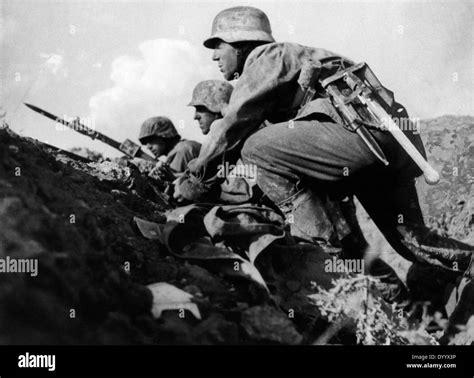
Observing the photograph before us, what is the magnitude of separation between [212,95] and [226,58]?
5.89 ft

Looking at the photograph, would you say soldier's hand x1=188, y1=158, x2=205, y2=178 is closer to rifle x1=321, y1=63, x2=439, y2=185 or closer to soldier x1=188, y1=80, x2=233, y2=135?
rifle x1=321, y1=63, x2=439, y2=185

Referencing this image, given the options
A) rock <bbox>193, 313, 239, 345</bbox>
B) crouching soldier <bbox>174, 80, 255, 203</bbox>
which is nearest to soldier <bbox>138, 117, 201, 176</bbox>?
crouching soldier <bbox>174, 80, 255, 203</bbox>

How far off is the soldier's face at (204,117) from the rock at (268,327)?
11.4ft

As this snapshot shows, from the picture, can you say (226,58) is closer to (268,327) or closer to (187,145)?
(268,327)

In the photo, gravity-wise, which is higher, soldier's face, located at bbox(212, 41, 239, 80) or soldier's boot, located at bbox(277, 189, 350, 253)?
soldier's face, located at bbox(212, 41, 239, 80)

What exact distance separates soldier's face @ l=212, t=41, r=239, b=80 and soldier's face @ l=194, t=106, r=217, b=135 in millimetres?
1795

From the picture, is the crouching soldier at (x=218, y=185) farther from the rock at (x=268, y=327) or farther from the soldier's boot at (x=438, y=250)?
the soldier's boot at (x=438, y=250)

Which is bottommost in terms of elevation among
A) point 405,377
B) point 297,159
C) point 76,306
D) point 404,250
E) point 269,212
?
point 405,377

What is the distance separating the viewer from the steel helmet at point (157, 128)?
9.41m

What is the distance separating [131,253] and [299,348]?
1.41 m

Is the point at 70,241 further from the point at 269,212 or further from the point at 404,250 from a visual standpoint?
the point at 404,250

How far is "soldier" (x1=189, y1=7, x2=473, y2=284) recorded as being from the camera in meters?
5.11

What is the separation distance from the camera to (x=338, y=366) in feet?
15.4

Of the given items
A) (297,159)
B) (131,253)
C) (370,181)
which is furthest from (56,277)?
(370,181)
